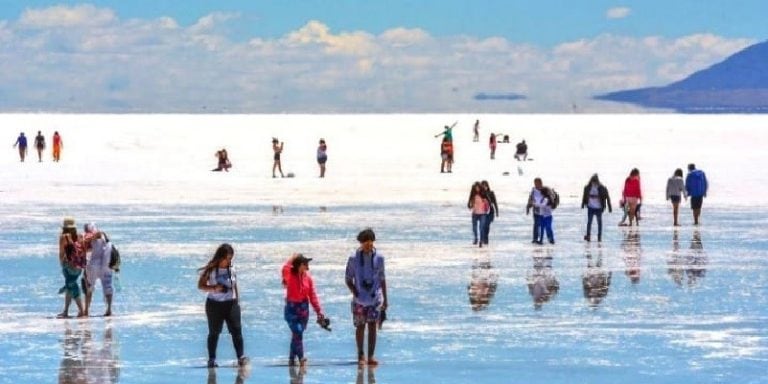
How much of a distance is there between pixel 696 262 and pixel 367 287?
11901 mm

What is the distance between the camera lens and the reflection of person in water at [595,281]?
20.5 metres

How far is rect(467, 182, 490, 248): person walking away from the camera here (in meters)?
28.4

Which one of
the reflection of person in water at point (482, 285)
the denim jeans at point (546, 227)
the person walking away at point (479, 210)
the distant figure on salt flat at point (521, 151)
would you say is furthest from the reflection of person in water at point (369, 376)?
the distant figure on salt flat at point (521, 151)

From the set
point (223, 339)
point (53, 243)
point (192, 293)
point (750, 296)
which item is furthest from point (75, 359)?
point (53, 243)

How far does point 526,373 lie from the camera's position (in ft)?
47.5

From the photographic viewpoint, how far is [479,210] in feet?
93.0

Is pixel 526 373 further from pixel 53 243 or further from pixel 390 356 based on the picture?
pixel 53 243

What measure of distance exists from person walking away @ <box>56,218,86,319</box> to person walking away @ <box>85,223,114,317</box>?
115mm

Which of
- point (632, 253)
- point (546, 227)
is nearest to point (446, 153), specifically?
point (546, 227)

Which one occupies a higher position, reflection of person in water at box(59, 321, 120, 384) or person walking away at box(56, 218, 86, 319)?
person walking away at box(56, 218, 86, 319)

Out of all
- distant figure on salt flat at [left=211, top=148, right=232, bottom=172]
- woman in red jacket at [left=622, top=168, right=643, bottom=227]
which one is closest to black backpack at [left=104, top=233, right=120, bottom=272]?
woman in red jacket at [left=622, top=168, right=643, bottom=227]

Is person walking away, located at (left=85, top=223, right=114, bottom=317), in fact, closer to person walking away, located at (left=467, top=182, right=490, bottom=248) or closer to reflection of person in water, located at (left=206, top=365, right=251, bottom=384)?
reflection of person in water, located at (left=206, top=365, right=251, bottom=384)

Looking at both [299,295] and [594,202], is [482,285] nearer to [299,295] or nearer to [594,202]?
[299,295]

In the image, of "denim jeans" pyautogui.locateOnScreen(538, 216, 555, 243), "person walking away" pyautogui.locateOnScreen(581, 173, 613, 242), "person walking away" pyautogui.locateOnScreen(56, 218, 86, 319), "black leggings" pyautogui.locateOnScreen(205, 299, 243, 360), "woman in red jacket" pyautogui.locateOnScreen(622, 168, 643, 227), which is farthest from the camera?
"woman in red jacket" pyautogui.locateOnScreen(622, 168, 643, 227)
